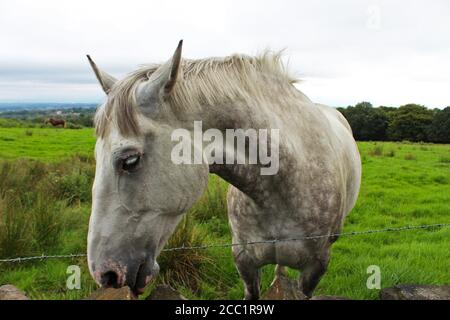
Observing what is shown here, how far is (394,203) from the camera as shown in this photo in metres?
9.34

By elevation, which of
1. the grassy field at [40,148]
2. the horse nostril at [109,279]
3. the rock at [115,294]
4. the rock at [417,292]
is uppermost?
the grassy field at [40,148]

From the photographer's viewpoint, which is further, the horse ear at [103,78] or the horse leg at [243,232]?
the horse leg at [243,232]

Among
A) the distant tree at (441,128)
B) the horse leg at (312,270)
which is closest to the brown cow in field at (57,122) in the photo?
the distant tree at (441,128)

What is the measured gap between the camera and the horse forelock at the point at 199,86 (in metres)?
2.03

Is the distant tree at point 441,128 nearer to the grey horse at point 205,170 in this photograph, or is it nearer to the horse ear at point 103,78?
the grey horse at point 205,170

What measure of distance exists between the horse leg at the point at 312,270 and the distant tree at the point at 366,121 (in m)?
34.9

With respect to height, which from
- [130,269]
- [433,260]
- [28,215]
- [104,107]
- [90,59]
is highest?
[90,59]

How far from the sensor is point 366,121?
1481 inches

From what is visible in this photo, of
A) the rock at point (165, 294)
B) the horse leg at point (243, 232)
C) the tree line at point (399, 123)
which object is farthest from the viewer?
the tree line at point (399, 123)

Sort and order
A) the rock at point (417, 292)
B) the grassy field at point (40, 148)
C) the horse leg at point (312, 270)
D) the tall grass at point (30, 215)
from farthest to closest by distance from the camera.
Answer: the grassy field at point (40, 148) → the tall grass at point (30, 215) → the horse leg at point (312, 270) → the rock at point (417, 292)

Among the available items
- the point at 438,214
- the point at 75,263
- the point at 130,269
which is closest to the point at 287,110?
the point at 130,269

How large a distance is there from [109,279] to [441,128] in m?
40.6

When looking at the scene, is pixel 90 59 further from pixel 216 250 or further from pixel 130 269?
pixel 216 250
